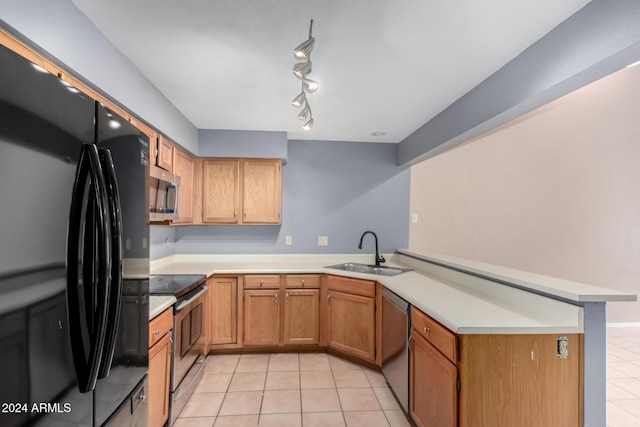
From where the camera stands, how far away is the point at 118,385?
44.6 inches

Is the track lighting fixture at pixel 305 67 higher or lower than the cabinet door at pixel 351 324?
higher

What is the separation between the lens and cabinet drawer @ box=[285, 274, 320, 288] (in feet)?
10.2

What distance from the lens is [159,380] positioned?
178 cm

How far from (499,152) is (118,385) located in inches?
192

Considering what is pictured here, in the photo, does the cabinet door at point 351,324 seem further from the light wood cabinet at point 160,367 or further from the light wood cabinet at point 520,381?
the light wood cabinet at point 160,367

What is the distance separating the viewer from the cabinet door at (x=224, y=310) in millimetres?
3023

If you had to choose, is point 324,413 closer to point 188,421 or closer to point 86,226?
point 188,421

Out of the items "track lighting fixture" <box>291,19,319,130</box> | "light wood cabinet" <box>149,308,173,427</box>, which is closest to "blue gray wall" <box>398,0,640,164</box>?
"track lighting fixture" <box>291,19,319,130</box>

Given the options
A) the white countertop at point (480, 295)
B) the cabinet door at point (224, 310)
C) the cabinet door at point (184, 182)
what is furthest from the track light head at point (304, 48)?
the cabinet door at point (224, 310)

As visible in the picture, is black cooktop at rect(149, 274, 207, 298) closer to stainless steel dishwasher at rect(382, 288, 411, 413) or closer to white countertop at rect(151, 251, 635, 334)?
white countertop at rect(151, 251, 635, 334)

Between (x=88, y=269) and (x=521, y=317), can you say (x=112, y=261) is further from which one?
(x=521, y=317)

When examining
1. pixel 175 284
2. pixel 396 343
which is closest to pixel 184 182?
pixel 175 284

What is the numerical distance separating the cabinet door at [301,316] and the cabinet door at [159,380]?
4.38 ft

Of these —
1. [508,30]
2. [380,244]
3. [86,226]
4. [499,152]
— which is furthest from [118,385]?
[499,152]
